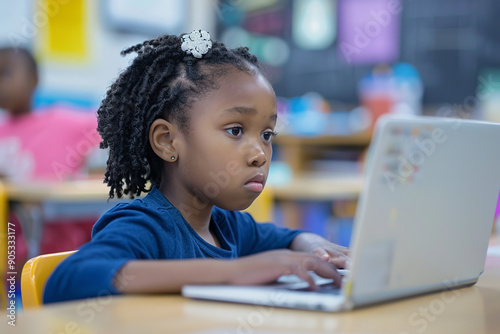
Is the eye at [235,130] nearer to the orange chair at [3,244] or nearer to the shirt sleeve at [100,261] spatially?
the shirt sleeve at [100,261]

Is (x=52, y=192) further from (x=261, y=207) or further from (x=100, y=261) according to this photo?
(x=100, y=261)

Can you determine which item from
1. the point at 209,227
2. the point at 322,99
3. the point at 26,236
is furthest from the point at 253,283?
the point at 322,99

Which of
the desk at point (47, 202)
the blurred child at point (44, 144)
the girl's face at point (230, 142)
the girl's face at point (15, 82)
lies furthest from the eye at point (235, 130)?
the girl's face at point (15, 82)

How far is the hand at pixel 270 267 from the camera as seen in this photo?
715mm

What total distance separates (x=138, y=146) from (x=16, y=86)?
102 inches

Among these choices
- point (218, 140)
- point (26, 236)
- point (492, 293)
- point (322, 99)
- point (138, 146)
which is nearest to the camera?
point (492, 293)

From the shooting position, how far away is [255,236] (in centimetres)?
127

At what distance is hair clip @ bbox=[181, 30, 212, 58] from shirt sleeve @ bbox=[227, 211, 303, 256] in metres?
0.32

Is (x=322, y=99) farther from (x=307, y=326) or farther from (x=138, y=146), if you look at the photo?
(x=307, y=326)

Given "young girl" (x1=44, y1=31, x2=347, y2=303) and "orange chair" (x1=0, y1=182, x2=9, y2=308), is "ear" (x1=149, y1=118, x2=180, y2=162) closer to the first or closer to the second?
"young girl" (x1=44, y1=31, x2=347, y2=303)

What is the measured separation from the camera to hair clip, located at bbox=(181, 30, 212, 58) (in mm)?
1109

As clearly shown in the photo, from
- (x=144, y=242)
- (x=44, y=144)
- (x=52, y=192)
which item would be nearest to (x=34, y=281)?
(x=144, y=242)

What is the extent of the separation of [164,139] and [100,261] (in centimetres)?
40

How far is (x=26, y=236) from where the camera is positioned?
2.80 m
